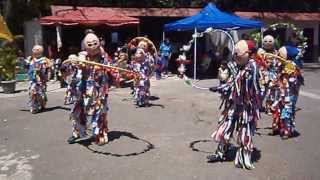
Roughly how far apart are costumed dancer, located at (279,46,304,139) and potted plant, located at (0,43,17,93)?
10.0 meters

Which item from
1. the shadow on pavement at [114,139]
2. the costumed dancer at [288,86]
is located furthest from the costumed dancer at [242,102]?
the costumed dancer at [288,86]

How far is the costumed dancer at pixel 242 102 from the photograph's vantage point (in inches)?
279

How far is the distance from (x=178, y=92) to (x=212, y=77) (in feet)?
15.8

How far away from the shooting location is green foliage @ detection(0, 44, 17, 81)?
16.9 metres

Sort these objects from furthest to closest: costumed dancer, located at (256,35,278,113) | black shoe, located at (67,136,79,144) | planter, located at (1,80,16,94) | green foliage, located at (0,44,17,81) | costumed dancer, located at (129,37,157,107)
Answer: green foliage, located at (0,44,17,81) < planter, located at (1,80,16,94) < costumed dancer, located at (129,37,157,107) < costumed dancer, located at (256,35,278,113) < black shoe, located at (67,136,79,144)

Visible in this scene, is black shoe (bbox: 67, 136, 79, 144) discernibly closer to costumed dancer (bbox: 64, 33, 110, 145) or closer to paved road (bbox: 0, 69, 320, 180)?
paved road (bbox: 0, 69, 320, 180)

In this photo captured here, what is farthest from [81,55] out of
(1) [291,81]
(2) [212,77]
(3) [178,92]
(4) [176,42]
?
(4) [176,42]

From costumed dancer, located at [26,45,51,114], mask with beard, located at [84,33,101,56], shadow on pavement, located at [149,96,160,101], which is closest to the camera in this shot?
mask with beard, located at [84,33,101,56]

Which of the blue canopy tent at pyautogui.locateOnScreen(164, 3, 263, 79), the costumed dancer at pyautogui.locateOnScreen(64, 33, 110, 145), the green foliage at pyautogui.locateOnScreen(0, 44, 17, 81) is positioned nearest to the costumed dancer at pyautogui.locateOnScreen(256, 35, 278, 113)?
the costumed dancer at pyautogui.locateOnScreen(64, 33, 110, 145)

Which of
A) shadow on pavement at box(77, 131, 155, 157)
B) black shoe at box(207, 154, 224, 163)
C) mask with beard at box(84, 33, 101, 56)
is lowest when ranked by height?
shadow on pavement at box(77, 131, 155, 157)

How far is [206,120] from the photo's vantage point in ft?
36.3

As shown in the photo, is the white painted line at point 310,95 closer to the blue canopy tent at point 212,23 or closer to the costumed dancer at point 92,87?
the blue canopy tent at point 212,23

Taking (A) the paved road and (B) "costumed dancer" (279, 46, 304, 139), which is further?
(B) "costumed dancer" (279, 46, 304, 139)

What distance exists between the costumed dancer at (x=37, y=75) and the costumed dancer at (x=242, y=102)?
6.07 meters
